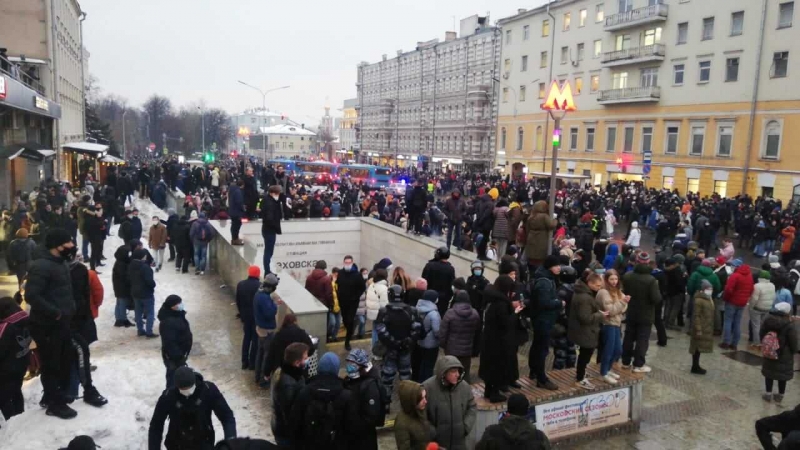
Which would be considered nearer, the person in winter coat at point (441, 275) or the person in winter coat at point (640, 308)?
the person in winter coat at point (640, 308)

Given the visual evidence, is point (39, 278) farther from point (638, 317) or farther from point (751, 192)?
point (751, 192)

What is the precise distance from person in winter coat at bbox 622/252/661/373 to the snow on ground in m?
5.64

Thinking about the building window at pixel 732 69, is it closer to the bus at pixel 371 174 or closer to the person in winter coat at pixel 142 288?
the bus at pixel 371 174

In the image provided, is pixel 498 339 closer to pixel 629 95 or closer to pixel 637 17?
pixel 629 95

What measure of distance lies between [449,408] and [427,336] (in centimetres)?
247

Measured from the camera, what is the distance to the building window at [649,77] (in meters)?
42.8

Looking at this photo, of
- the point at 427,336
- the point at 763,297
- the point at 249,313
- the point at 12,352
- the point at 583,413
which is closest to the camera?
the point at 12,352

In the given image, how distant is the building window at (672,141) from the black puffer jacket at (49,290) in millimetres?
42250

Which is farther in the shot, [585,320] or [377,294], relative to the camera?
[377,294]

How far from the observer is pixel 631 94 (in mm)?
43812

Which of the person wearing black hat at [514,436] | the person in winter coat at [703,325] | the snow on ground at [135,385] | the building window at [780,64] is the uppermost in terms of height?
the building window at [780,64]

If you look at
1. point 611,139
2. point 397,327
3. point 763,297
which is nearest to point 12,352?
point 397,327

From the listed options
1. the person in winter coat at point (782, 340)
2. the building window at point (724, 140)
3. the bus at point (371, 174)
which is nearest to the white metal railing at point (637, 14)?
the building window at point (724, 140)

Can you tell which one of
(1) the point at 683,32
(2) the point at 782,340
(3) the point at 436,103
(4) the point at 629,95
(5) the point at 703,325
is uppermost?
(1) the point at 683,32
